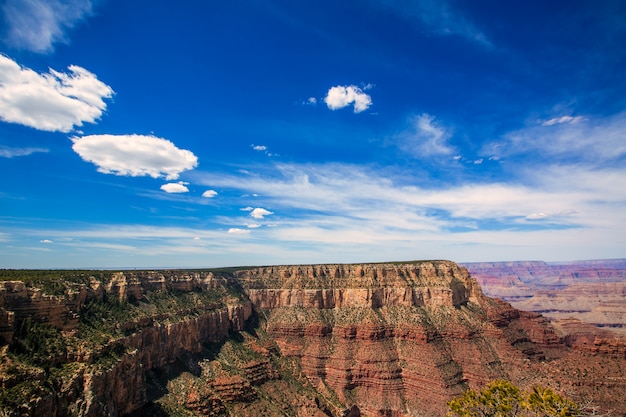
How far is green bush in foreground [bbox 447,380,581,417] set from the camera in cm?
2955

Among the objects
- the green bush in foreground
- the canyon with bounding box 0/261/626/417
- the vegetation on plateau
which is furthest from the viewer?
the canyon with bounding box 0/261/626/417

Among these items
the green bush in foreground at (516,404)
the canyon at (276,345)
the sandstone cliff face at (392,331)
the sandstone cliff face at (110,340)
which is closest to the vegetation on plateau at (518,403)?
the green bush in foreground at (516,404)

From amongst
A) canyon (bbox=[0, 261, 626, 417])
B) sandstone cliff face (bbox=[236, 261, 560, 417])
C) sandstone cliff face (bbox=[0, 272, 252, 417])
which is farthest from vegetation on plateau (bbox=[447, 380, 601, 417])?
sandstone cliff face (bbox=[236, 261, 560, 417])

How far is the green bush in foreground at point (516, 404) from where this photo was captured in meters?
29.5

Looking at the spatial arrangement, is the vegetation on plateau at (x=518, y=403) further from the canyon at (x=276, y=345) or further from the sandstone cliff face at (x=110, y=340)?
the sandstone cliff face at (x=110, y=340)

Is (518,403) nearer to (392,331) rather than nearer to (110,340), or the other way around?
(110,340)

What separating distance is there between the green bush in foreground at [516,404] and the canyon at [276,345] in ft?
133

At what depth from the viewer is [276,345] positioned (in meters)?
109

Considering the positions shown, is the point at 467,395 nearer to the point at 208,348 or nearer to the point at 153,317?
the point at 153,317

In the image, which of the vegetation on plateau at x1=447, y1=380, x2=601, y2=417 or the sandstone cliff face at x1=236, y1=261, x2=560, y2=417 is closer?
the vegetation on plateau at x1=447, y1=380, x2=601, y2=417

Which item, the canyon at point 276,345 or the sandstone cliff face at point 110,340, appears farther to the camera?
the canyon at point 276,345

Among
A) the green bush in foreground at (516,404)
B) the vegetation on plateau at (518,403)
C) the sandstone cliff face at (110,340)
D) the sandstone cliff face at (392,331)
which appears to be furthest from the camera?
the sandstone cliff face at (392,331)

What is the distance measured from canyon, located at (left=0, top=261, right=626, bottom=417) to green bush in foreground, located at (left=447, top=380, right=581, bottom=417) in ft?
133

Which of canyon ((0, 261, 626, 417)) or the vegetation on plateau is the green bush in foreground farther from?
canyon ((0, 261, 626, 417))
